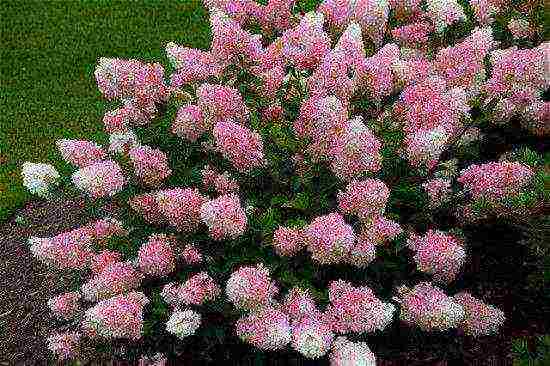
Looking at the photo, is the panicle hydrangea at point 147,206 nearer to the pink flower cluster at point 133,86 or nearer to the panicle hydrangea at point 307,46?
the pink flower cluster at point 133,86

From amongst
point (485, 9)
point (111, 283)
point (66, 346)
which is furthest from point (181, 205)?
point (485, 9)

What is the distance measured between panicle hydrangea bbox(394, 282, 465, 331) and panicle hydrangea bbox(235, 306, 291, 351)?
20.9 inches

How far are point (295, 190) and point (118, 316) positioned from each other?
3.04 ft

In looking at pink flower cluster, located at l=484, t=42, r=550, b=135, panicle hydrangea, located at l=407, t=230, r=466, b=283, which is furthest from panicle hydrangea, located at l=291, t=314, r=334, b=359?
pink flower cluster, located at l=484, t=42, r=550, b=135

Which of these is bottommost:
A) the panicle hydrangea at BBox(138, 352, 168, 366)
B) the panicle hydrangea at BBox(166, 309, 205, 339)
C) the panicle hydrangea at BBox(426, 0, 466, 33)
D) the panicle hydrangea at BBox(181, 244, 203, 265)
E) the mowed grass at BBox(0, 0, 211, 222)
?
the mowed grass at BBox(0, 0, 211, 222)

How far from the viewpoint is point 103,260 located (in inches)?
144

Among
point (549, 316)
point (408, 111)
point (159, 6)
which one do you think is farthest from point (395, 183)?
point (159, 6)

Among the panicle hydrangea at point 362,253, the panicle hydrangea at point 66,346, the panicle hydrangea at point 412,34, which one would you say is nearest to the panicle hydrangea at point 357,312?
the panicle hydrangea at point 362,253

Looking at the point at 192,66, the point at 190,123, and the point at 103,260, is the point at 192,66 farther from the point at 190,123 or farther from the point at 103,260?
the point at 103,260

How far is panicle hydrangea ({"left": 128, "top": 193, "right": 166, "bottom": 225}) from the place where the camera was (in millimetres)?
3625

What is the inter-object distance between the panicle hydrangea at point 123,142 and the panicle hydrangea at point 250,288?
85 cm

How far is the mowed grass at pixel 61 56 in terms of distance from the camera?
735 centimetres

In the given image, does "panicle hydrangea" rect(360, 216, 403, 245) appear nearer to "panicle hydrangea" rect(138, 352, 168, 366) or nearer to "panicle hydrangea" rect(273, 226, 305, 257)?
"panicle hydrangea" rect(273, 226, 305, 257)

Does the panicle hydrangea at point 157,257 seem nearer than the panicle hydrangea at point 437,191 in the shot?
Yes
